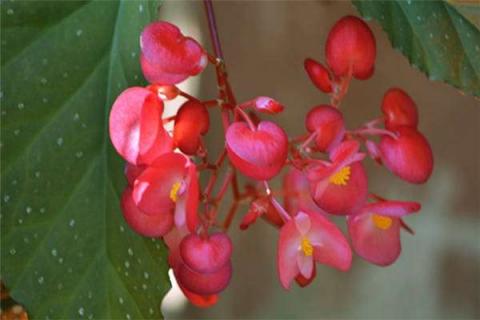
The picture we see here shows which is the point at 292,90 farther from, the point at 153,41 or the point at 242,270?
the point at 153,41

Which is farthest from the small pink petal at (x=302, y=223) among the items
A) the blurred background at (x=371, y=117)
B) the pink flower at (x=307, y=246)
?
the blurred background at (x=371, y=117)

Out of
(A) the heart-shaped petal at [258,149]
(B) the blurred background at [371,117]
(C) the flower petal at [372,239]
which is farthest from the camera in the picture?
(B) the blurred background at [371,117]

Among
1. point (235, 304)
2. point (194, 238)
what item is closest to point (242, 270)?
point (235, 304)

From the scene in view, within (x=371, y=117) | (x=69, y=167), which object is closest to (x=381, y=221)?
(x=69, y=167)

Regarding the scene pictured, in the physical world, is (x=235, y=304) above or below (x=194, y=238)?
below

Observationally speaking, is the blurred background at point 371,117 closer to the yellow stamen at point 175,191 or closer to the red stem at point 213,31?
the red stem at point 213,31
